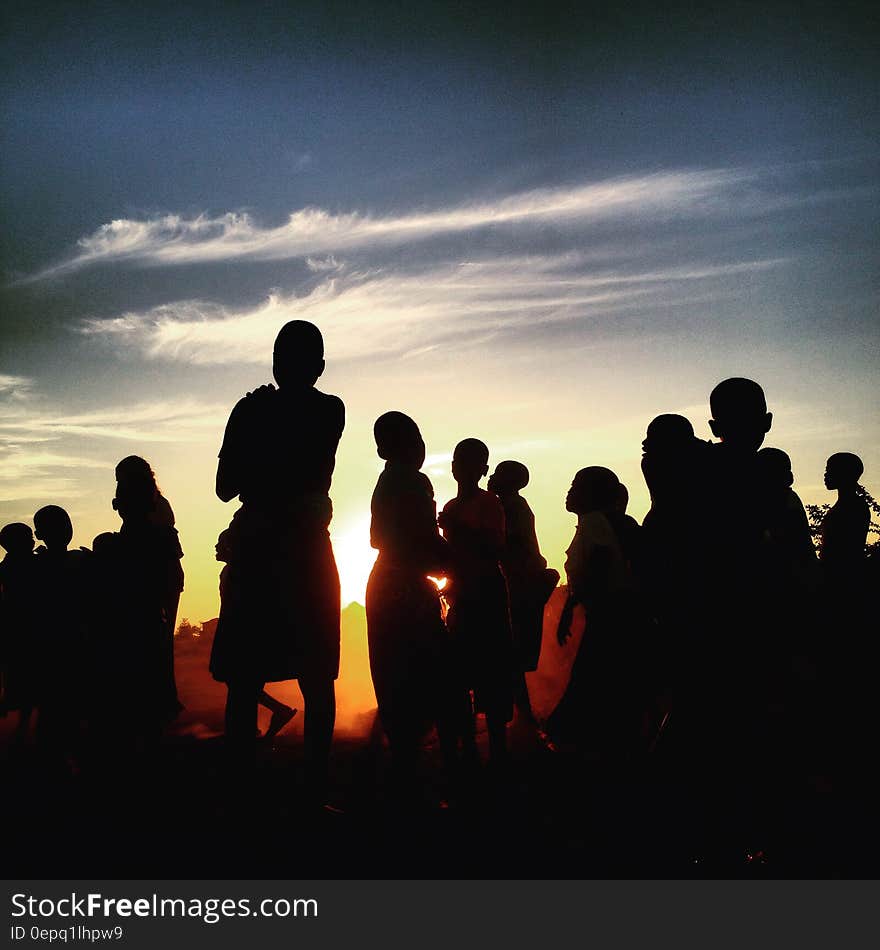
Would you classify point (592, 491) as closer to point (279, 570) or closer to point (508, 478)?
point (508, 478)

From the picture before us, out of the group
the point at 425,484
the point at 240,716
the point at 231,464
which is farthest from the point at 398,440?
the point at 240,716

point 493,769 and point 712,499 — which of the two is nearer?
point 712,499

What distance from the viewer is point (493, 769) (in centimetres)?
660

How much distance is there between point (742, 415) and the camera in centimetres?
445

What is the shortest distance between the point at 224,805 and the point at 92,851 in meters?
1.07

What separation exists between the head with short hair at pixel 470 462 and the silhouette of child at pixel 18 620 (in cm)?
395

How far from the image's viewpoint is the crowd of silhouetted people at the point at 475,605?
13.8ft

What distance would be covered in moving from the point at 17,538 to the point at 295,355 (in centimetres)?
495

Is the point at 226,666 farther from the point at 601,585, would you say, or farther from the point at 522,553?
the point at 522,553

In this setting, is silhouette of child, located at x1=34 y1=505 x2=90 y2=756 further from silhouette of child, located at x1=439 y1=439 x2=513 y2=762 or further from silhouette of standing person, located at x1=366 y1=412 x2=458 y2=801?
silhouette of child, located at x1=439 y1=439 x2=513 y2=762

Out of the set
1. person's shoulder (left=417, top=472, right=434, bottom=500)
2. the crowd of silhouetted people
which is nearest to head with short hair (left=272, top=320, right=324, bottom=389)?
the crowd of silhouetted people

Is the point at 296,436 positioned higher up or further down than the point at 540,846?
higher up

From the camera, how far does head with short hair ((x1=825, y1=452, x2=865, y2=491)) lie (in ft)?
29.1

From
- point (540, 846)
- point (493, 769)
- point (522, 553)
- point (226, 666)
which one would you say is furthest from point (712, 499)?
point (522, 553)
